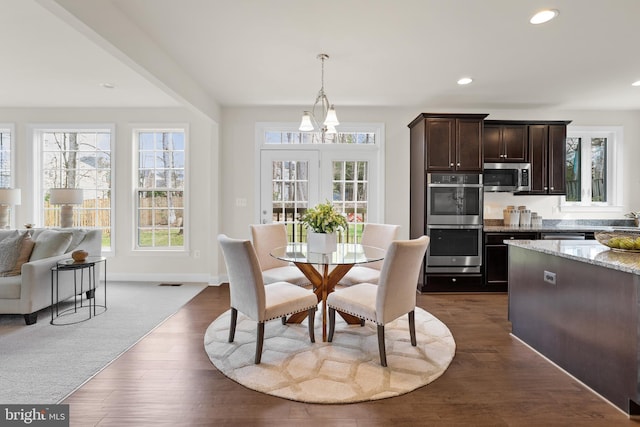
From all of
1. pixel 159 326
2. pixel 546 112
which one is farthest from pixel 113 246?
pixel 546 112

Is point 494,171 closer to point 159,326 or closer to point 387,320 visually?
point 387,320

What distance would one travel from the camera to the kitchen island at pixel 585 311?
175 cm

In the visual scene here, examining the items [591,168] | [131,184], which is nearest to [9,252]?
[131,184]

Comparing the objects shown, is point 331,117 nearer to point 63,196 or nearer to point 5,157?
point 63,196

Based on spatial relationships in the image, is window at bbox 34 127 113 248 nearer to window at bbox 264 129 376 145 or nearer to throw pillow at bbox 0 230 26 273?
throw pillow at bbox 0 230 26 273

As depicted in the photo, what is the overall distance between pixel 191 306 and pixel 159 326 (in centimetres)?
58

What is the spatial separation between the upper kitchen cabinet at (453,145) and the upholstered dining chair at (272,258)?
2134mm

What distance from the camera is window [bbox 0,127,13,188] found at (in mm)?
4707

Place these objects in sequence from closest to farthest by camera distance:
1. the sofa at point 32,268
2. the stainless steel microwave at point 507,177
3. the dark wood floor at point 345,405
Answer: the dark wood floor at point 345,405
the sofa at point 32,268
the stainless steel microwave at point 507,177

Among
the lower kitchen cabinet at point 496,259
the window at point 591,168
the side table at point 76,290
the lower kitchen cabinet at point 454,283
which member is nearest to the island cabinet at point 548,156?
the window at point 591,168

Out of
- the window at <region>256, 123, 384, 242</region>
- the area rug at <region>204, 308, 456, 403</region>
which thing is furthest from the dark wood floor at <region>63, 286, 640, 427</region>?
the window at <region>256, 123, 384, 242</region>

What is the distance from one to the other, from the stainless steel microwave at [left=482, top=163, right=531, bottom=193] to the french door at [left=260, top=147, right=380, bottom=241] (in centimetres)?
155

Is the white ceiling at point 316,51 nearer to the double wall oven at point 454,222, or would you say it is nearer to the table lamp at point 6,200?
the double wall oven at point 454,222

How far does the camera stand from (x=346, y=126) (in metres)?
4.64
